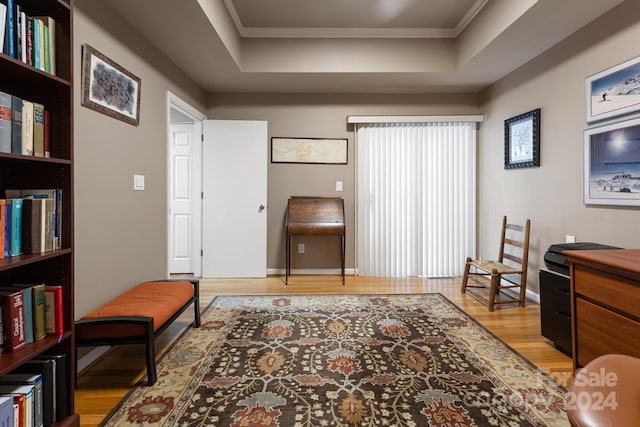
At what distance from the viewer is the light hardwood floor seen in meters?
1.64

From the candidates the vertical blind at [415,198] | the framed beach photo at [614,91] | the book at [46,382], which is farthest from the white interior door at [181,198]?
the framed beach photo at [614,91]

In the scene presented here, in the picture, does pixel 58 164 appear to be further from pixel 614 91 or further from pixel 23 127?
pixel 614 91

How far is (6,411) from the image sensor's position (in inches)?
42.2

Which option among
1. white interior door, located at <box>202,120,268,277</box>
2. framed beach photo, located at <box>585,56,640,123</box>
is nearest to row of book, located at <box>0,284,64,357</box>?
white interior door, located at <box>202,120,268,277</box>

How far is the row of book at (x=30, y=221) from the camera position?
1.19 meters

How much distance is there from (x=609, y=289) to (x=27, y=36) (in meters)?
2.76

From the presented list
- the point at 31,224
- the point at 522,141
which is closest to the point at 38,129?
the point at 31,224

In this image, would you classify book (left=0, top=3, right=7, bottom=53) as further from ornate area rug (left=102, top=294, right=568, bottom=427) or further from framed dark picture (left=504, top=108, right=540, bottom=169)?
framed dark picture (left=504, top=108, right=540, bottom=169)

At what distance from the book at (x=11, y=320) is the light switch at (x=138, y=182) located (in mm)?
1317

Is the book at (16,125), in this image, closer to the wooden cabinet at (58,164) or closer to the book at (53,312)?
the wooden cabinet at (58,164)

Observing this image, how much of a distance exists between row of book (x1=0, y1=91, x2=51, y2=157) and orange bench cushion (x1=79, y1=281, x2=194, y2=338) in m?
0.92

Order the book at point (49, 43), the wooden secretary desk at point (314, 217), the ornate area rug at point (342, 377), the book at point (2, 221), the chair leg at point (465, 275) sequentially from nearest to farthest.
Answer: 1. the book at point (2, 221)
2. the book at point (49, 43)
3. the ornate area rug at point (342, 377)
4. the chair leg at point (465, 275)
5. the wooden secretary desk at point (314, 217)

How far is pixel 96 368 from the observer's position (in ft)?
6.12

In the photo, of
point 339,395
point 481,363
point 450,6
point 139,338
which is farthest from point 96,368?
point 450,6
